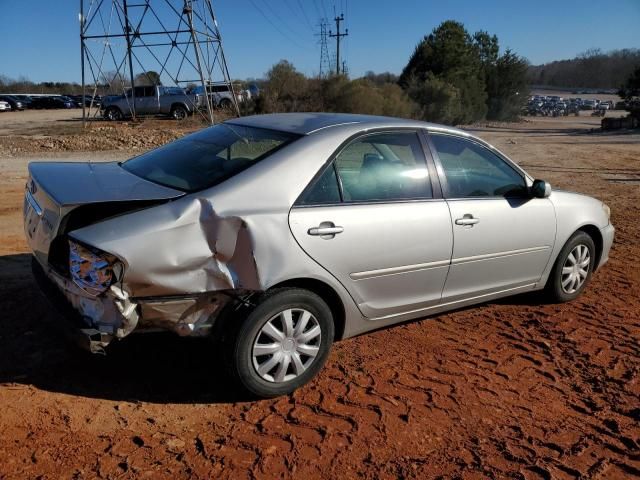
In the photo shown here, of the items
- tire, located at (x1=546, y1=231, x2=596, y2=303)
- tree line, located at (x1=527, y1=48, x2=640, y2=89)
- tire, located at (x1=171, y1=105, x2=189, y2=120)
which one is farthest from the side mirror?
tree line, located at (x1=527, y1=48, x2=640, y2=89)

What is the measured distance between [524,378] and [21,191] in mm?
8992

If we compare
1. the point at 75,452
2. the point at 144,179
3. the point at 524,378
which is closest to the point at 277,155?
the point at 144,179

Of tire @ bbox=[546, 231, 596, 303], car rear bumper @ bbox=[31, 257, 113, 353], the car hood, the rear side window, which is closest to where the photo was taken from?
car rear bumper @ bbox=[31, 257, 113, 353]

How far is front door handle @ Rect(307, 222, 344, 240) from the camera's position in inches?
130

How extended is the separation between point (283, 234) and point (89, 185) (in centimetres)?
118

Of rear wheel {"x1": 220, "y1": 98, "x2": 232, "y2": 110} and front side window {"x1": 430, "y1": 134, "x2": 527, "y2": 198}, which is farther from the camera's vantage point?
rear wheel {"x1": 220, "y1": 98, "x2": 232, "y2": 110}

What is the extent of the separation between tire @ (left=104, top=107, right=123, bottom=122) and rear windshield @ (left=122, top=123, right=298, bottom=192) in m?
30.4

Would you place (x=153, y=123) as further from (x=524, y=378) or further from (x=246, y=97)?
(x=524, y=378)

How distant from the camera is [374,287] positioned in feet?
11.9

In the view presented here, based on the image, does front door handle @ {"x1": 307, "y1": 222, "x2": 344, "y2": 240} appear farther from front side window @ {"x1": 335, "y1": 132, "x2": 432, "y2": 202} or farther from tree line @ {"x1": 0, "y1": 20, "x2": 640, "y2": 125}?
tree line @ {"x1": 0, "y1": 20, "x2": 640, "y2": 125}

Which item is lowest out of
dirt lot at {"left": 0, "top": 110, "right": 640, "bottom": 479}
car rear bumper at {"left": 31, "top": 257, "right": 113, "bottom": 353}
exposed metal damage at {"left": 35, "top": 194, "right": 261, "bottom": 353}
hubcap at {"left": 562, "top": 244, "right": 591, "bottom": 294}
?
dirt lot at {"left": 0, "top": 110, "right": 640, "bottom": 479}

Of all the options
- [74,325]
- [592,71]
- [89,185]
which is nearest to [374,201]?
[89,185]

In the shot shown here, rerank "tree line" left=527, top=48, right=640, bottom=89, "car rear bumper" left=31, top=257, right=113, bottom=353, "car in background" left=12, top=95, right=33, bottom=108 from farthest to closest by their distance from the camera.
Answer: "tree line" left=527, top=48, right=640, bottom=89
"car in background" left=12, top=95, right=33, bottom=108
"car rear bumper" left=31, top=257, right=113, bottom=353

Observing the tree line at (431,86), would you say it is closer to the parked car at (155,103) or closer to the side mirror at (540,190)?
the parked car at (155,103)
